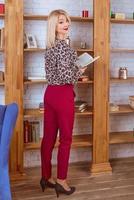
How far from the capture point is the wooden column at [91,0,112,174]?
147 inches

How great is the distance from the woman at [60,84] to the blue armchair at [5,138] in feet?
3.02

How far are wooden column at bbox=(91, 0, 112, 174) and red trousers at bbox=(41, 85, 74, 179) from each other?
0.64 metres

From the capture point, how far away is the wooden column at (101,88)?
3.73 metres

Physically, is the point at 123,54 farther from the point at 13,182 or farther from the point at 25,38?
the point at 13,182

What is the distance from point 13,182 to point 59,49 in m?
1.47

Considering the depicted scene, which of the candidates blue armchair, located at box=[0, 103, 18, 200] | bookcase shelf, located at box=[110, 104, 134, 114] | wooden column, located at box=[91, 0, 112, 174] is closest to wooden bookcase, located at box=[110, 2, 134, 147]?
bookcase shelf, located at box=[110, 104, 134, 114]

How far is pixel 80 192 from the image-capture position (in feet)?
11.1

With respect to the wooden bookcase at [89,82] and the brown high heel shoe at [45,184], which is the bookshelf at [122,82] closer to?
the wooden bookcase at [89,82]

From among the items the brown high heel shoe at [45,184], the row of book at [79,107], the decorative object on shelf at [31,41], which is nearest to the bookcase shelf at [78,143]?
the row of book at [79,107]

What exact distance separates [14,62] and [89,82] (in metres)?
0.85

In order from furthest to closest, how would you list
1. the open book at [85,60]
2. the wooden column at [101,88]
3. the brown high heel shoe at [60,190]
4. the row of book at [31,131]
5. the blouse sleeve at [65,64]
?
1. the row of book at [31,131]
2. the wooden column at [101,88]
3. the open book at [85,60]
4. the brown high heel shoe at [60,190]
5. the blouse sleeve at [65,64]

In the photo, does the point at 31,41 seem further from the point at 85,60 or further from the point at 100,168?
the point at 100,168

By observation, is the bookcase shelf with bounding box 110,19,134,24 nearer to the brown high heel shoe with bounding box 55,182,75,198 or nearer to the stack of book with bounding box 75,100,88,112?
the stack of book with bounding box 75,100,88,112

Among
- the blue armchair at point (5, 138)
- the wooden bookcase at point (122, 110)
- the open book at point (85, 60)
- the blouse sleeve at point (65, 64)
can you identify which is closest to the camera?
the blue armchair at point (5, 138)
